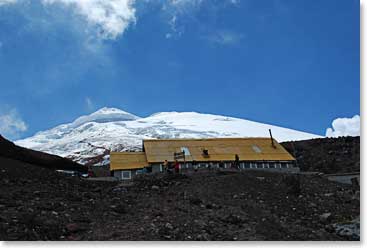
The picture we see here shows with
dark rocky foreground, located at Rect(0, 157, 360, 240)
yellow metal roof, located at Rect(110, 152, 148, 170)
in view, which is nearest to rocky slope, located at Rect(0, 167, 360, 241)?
dark rocky foreground, located at Rect(0, 157, 360, 240)

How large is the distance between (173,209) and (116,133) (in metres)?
54.0

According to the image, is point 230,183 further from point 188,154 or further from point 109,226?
point 188,154

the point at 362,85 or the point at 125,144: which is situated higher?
the point at 125,144

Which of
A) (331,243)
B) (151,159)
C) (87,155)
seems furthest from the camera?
(87,155)

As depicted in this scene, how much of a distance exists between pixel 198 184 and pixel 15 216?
409cm

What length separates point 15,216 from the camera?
20.7 ft

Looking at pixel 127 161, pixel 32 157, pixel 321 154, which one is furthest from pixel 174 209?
pixel 321 154

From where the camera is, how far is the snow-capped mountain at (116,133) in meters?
41.9

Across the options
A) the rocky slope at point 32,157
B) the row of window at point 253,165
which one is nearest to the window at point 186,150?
the row of window at point 253,165

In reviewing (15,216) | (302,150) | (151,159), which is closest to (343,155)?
(302,150)

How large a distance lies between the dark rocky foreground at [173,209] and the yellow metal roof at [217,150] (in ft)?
20.9

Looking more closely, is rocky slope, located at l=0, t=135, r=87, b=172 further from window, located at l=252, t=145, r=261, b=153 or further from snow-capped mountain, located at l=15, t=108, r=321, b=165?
snow-capped mountain, located at l=15, t=108, r=321, b=165

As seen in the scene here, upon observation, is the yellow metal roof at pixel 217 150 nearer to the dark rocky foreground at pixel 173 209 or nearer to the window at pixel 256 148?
the window at pixel 256 148

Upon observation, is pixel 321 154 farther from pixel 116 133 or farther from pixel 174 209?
pixel 116 133
